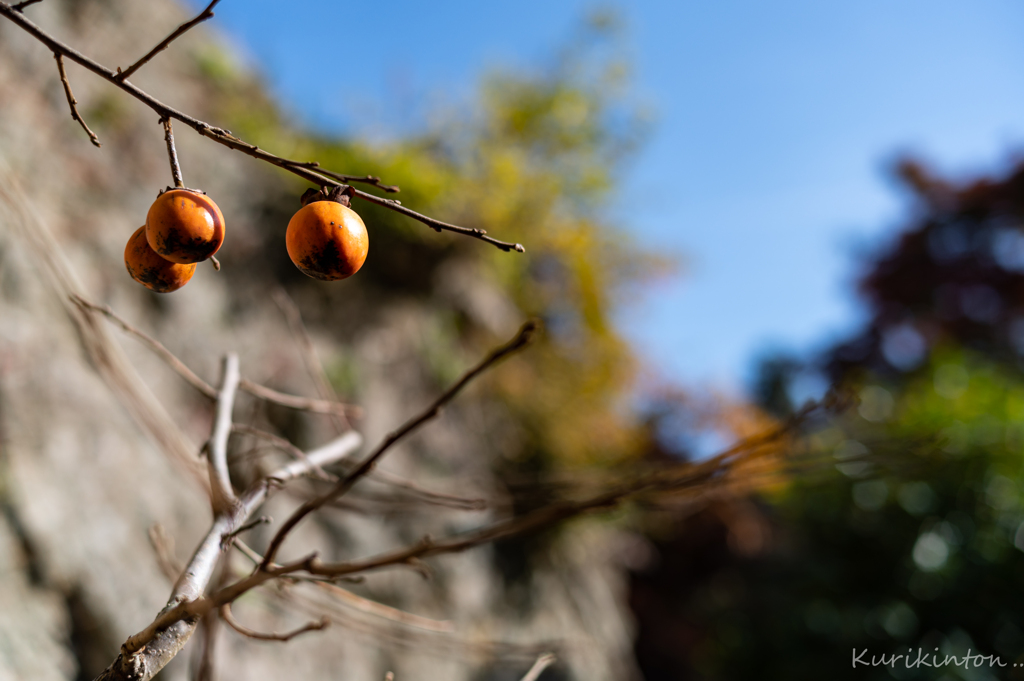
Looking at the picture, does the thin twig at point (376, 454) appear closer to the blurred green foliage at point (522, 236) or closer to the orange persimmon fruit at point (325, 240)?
the orange persimmon fruit at point (325, 240)

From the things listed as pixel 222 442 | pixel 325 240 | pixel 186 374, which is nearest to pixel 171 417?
pixel 186 374

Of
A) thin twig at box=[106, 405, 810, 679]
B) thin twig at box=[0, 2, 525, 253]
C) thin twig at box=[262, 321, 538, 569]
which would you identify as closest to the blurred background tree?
thin twig at box=[106, 405, 810, 679]

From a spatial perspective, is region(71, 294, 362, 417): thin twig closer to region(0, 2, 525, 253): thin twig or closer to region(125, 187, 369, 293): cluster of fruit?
region(125, 187, 369, 293): cluster of fruit

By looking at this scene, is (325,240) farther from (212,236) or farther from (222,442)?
(222,442)

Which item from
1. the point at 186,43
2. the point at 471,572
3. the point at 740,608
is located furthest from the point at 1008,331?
the point at 186,43

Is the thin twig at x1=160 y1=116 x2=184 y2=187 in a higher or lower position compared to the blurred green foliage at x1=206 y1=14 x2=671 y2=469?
lower

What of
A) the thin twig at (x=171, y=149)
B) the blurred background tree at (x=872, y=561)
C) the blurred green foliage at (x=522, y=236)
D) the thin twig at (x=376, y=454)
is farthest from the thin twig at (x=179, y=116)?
the blurred green foliage at (x=522, y=236)
